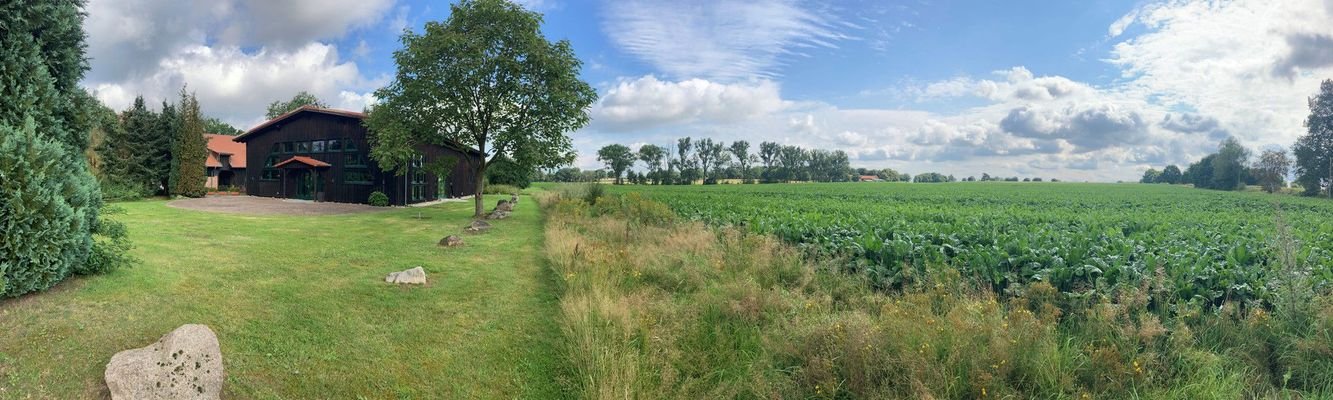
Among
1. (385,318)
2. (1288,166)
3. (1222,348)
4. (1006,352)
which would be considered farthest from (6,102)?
(1288,166)

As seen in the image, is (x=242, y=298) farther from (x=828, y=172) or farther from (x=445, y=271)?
(x=828, y=172)

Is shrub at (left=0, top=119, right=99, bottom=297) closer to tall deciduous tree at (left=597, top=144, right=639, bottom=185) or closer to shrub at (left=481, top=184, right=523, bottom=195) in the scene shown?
shrub at (left=481, top=184, right=523, bottom=195)

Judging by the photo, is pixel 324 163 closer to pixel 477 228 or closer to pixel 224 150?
pixel 477 228

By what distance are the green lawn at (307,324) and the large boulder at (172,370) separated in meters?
0.24

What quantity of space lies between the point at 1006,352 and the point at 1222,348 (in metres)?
2.54

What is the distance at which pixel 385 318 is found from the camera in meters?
6.22

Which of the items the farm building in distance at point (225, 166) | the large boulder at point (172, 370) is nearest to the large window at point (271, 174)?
the farm building in distance at point (225, 166)

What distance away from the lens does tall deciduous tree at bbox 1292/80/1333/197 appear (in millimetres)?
52219

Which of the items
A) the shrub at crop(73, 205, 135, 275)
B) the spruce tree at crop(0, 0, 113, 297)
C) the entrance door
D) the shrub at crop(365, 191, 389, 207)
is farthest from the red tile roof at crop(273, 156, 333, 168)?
the spruce tree at crop(0, 0, 113, 297)

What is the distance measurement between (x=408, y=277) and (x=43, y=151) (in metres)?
4.04

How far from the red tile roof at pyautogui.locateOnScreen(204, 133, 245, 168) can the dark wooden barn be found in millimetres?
9540

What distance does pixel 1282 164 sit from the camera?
61.6 meters

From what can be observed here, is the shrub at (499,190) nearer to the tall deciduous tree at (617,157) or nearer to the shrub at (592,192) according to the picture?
the shrub at (592,192)

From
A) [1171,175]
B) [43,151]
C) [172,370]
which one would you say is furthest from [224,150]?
[1171,175]
